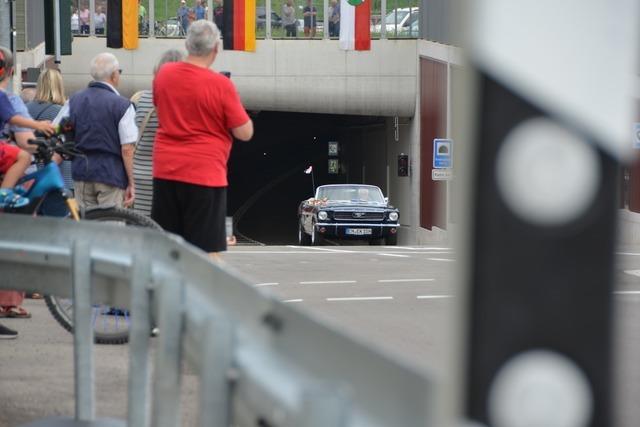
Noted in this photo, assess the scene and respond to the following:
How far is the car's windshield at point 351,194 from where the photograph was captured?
36.1 m

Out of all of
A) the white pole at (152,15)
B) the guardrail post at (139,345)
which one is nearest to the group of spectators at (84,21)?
the white pole at (152,15)

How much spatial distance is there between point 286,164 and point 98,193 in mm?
71909

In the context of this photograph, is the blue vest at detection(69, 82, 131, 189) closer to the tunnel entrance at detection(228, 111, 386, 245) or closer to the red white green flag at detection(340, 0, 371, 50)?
the red white green flag at detection(340, 0, 371, 50)

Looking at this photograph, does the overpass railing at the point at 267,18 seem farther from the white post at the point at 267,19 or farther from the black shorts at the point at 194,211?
the black shorts at the point at 194,211

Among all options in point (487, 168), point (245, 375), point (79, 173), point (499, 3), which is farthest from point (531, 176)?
point (79, 173)

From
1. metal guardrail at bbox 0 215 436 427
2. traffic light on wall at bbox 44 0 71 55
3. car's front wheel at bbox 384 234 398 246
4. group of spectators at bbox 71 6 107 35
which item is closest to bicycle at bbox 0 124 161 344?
metal guardrail at bbox 0 215 436 427

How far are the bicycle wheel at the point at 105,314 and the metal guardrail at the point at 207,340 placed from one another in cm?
227

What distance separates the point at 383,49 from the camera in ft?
167

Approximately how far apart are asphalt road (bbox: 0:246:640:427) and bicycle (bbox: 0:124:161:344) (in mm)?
149

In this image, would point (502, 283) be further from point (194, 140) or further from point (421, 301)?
point (421, 301)

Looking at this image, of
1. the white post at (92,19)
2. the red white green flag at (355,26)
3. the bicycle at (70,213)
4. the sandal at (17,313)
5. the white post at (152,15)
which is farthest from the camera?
the white post at (152,15)

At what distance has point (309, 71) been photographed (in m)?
51.5

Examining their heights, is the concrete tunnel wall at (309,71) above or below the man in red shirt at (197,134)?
above

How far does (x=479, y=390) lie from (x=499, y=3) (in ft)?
1.31
